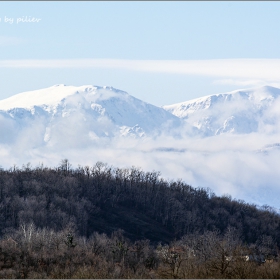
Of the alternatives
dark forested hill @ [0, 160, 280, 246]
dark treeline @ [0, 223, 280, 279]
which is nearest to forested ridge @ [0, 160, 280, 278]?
dark forested hill @ [0, 160, 280, 246]

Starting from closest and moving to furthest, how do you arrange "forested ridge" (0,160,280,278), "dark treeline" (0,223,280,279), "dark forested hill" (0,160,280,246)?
"dark treeline" (0,223,280,279)
"forested ridge" (0,160,280,278)
"dark forested hill" (0,160,280,246)

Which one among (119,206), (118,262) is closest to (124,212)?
(119,206)

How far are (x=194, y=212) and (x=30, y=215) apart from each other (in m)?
51.9

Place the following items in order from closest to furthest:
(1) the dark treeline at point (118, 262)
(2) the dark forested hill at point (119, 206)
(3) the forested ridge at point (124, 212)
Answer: (1) the dark treeline at point (118, 262) < (3) the forested ridge at point (124, 212) < (2) the dark forested hill at point (119, 206)

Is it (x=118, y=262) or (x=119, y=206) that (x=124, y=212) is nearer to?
(x=119, y=206)

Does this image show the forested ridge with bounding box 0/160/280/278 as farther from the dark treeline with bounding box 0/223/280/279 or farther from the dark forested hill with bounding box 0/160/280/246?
the dark treeline with bounding box 0/223/280/279

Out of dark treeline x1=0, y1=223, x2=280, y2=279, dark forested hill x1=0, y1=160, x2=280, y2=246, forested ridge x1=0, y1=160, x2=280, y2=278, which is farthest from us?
dark forested hill x1=0, y1=160, x2=280, y2=246

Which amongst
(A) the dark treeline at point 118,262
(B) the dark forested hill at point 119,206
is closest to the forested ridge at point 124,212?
(B) the dark forested hill at point 119,206

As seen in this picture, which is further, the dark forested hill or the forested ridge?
the dark forested hill

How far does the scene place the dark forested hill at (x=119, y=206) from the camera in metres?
143

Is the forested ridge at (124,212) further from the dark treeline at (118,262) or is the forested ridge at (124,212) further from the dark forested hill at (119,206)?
the dark treeline at (118,262)

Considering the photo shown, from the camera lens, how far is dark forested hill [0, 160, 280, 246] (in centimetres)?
14338

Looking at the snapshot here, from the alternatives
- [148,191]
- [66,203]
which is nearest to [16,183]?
[66,203]

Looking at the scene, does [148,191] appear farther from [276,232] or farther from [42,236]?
[42,236]
